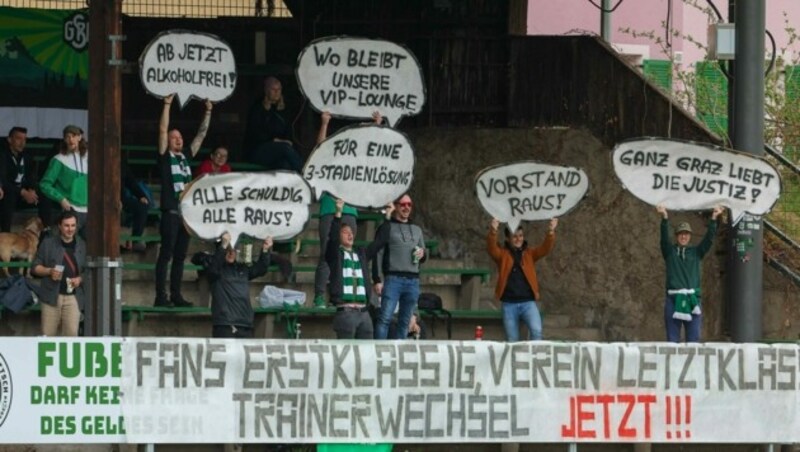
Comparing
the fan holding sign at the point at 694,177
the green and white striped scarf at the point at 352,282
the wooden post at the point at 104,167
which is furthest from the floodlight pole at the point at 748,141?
the wooden post at the point at 104,167

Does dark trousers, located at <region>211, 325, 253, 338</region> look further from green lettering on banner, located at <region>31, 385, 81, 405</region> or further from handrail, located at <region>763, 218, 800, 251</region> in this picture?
handrail, located at <region>763, 218, 800, 251</region>

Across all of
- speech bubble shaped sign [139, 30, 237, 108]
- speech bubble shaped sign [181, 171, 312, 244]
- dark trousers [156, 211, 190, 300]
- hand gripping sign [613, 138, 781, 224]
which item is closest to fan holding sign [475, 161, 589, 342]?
hand gripping sign [613, 138, 781, 224]

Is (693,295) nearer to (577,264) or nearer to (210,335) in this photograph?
(577,264)

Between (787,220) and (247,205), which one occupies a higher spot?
(247,205)

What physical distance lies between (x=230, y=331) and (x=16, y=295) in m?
2.46

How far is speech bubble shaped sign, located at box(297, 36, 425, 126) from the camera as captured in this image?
829 inches

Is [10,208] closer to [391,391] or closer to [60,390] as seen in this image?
[60,390]

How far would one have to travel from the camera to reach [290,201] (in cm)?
1923

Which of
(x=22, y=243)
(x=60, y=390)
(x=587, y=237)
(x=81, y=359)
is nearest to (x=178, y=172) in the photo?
(x=22, y=243)

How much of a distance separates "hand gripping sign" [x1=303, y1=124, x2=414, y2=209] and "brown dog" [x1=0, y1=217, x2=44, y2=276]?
3455 millimetres

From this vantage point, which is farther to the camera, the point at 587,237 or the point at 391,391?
the point at 587,237

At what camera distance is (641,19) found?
120 ft

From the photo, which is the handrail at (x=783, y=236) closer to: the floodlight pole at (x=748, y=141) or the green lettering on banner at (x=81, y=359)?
the floodlight pole at (x=748, y=141)

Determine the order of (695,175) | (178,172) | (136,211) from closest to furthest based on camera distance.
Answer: (695,175) → (178,172) → (136,211)
